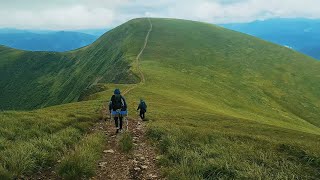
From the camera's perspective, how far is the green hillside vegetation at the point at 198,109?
14.4m

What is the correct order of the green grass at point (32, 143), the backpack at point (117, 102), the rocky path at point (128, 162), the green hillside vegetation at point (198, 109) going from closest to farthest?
the green grass at point (32, 143), the rocky path at point (128, 162), the green hillside vegetation at point (198, 109), the backpack at point (117, 102)

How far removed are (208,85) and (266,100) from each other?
19345mm

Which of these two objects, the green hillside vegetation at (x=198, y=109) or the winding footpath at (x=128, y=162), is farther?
the green hillside vegetation at (x=198, y=109)

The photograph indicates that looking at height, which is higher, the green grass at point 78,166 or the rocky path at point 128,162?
the green grass at point 78,166

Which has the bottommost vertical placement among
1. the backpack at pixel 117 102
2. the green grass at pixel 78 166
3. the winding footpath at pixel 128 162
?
the winding footpath at pixel 128 162

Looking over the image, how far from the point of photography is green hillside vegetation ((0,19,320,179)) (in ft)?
47.2

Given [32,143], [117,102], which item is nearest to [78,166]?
[32,143]

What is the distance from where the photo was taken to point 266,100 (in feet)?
350

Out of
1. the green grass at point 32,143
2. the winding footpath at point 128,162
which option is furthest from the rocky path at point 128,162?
the green grass at point 32,143

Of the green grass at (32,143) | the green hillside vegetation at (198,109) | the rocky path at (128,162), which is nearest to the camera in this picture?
the green grass at (32,143)

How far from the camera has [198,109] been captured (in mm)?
49688

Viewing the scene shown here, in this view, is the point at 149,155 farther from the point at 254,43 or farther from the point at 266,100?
the point at 254,43

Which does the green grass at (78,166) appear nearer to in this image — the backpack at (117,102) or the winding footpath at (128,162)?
the winding footpath at (128,162)

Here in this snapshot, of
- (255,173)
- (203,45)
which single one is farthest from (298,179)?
(203,45)
